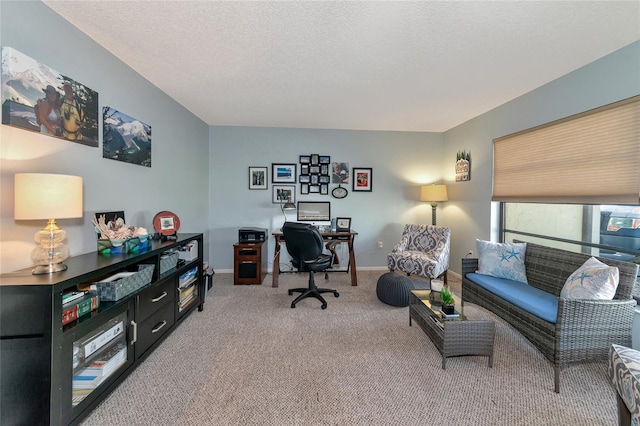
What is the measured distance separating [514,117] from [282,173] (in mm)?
3296

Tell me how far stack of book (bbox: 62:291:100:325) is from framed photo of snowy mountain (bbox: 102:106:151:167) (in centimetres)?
121

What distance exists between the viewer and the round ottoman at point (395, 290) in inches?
111

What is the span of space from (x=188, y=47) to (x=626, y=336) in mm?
3861

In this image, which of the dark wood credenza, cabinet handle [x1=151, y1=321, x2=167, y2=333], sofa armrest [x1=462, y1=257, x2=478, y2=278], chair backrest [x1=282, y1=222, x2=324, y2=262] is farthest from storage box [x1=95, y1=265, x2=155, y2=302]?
sofa armrest [x1=462, y1=257, x2=478, y2=278]

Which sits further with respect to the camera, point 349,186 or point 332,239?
point 349,186

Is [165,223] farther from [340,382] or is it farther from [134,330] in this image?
[340,382]

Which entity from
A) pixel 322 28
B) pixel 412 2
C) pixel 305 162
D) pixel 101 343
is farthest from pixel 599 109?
pixel 101 343

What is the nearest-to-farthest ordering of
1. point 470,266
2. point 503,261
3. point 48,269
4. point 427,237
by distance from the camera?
point 48,269 < point 503,261 < point 470,266 < point 427,237

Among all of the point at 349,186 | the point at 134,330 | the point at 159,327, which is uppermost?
the point at 349,186

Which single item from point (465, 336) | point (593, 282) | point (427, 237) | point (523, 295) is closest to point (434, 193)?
point (427, 237)

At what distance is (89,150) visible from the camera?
1.90m

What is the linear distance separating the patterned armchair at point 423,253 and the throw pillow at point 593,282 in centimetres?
141

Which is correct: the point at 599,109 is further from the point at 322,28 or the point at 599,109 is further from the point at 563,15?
the point at 322,28

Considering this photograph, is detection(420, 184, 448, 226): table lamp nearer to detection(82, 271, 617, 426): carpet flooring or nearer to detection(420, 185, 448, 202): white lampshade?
detection(420, 185, 448, 202): white lampshade
